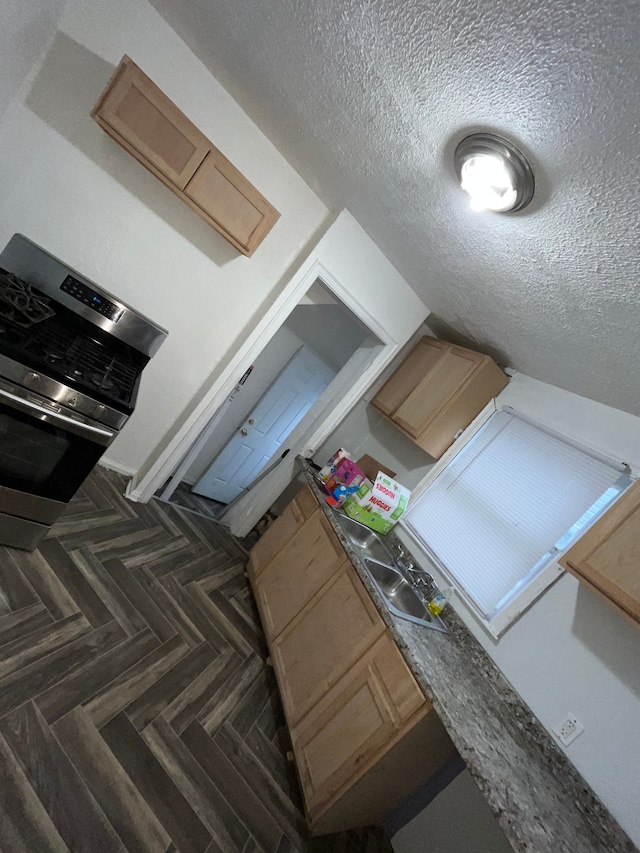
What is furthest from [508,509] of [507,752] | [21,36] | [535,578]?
[21,36]

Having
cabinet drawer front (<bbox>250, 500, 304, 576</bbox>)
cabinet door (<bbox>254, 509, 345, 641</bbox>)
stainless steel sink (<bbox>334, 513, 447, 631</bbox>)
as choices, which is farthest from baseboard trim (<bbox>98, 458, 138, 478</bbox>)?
stainless steel sink (<bbox>334, 513, 447, 631</bbox>)

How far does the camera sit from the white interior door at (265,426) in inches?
158

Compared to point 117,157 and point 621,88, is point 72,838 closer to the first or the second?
point 621,88

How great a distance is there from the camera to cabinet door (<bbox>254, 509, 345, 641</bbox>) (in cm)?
225

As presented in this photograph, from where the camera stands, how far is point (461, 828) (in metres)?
1.63

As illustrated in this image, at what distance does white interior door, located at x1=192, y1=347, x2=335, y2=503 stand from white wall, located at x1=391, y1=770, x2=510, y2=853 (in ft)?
9.70

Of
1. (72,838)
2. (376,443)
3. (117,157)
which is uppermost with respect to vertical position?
(117,157)

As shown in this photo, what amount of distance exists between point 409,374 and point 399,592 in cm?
149

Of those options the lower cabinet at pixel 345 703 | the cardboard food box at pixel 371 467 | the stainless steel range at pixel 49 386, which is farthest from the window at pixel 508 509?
the stainless steel range at pixel 49 386

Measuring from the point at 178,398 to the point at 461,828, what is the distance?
257 centimetres

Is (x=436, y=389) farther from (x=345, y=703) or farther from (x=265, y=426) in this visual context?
(x=265, y=426)

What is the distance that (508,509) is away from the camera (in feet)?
7.23

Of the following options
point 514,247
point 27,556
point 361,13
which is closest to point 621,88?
point 514,247

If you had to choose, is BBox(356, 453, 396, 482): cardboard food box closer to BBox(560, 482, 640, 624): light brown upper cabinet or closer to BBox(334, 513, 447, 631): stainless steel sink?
BBox(334, 513, 447, 631): stainless steel sink
